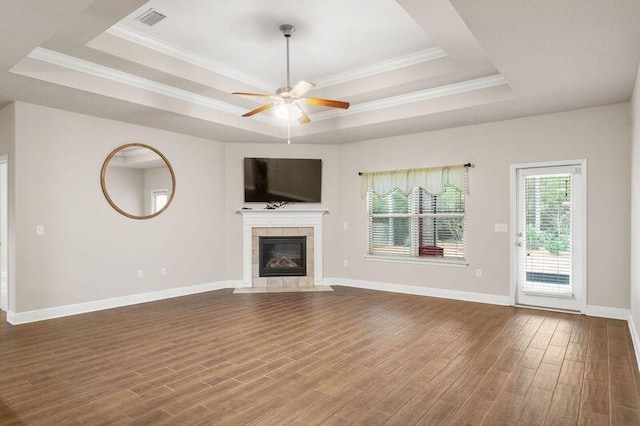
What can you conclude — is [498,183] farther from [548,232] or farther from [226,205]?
[226,205]

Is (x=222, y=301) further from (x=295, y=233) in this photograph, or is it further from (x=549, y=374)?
(x=549, y=374)

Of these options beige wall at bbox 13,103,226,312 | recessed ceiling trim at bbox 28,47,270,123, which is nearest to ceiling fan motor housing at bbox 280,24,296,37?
recessed ceiling trim at bbox 28,47,270,123

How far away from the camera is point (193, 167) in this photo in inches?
256

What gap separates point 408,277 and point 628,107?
3.69 m

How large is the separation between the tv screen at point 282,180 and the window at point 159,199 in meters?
1.41

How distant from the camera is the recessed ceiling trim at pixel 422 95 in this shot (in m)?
4.70

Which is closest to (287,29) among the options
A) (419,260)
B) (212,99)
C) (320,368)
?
(212,99)

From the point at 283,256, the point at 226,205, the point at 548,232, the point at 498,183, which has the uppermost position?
the point at 498,183

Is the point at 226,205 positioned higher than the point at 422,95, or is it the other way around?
the point at 422,95

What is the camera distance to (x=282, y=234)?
7.01 metres

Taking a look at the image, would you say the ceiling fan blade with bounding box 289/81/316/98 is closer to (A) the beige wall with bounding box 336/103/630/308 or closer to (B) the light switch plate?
(A) the beige wall with bounding box 336/103/630/308

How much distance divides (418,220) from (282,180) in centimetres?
250

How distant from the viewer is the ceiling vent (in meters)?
3.57

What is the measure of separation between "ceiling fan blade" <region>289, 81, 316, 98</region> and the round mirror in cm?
293
